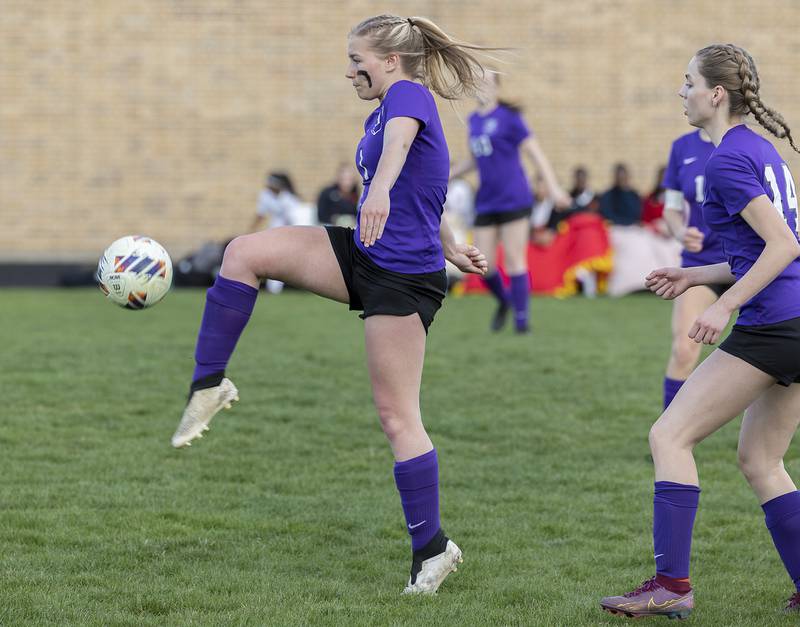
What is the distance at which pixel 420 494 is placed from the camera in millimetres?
4266

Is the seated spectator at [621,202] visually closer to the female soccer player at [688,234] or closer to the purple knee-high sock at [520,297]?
the purple knee-high sock at [520,297]

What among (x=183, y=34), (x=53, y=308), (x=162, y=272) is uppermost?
(x=183, y=34)

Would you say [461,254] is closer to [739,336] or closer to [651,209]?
[739,336]

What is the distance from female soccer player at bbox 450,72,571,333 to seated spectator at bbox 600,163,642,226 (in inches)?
244

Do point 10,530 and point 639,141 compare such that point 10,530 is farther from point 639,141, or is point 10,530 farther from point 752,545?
point 639,141

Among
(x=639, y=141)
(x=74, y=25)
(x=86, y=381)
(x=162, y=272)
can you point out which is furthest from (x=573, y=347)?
(x=74, y=25)

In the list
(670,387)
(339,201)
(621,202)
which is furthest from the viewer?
(621,202)

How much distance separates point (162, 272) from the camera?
4.82 metres

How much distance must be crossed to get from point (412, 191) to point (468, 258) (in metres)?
0.47

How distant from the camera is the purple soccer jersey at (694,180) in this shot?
6.31 metres

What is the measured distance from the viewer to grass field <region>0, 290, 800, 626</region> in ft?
13.8

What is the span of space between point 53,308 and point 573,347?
6.30 meters

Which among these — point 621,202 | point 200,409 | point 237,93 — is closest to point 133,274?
point 200,409

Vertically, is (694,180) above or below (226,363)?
above
